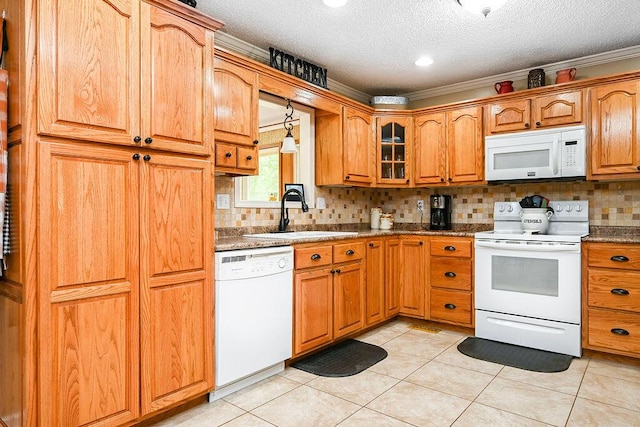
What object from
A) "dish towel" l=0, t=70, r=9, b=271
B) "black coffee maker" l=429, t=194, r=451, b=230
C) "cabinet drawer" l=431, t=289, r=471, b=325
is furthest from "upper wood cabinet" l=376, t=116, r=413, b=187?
"dish towel" l=0, t=70, r=9, b=271

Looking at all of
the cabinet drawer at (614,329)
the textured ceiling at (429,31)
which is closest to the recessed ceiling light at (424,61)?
the textured ceiling at (429,31)

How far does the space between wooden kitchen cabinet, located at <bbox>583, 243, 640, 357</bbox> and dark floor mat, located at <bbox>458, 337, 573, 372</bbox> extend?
0.27m

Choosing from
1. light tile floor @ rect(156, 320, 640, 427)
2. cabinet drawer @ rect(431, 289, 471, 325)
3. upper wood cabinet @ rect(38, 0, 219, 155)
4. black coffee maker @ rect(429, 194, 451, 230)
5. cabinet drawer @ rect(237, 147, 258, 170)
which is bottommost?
light tile floor @ rect(156, 320, 640, 427)

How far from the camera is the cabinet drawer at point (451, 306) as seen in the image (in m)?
3.54

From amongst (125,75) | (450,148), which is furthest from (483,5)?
(125,75)

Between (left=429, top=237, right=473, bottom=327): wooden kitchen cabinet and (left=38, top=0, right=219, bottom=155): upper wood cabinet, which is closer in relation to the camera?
(left=38, top=0, right=219, bottom=155): upper wood cabinet

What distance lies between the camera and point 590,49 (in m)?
3.30

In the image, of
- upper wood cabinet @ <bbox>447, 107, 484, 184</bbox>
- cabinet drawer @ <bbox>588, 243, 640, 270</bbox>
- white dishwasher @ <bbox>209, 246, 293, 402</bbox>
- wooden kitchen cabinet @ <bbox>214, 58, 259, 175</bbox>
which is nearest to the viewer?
white dishwasher @ <bbox>209, 246, 293, 402</bbox>

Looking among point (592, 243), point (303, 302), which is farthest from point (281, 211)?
point (592, 243)

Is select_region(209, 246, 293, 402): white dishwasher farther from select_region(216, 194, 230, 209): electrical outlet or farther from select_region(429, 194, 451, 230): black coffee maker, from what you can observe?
select_region(429, 194, 451, 230): black coffee maker

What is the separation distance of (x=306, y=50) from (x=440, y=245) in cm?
208

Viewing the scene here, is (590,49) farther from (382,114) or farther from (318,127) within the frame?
(318,127)

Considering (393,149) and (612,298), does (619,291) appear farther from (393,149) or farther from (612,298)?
(393,149)

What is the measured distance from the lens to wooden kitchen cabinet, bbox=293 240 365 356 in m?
2.81
